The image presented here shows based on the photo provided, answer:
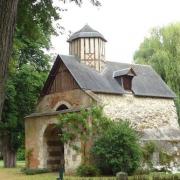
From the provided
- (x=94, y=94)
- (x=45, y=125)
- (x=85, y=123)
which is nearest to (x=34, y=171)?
(x=45, y=125)

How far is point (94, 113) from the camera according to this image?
75.7 ft

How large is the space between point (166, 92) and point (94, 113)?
8.64m

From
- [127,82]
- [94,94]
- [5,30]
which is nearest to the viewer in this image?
[5,30]

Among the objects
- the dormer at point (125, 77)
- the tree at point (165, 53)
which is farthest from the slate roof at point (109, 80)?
the tree at point (165, 53)

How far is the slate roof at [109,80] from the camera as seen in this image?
25484 millimetres

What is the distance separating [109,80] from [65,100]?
3257 mm

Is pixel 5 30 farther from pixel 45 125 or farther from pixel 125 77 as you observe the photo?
pixel 125 77

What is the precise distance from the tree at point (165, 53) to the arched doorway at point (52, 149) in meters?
12.6

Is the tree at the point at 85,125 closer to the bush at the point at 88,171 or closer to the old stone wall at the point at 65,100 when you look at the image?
the bush at the point at 88,171

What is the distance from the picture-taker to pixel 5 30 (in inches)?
167

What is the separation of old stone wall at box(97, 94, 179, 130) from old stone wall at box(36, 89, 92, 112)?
101 centimetres

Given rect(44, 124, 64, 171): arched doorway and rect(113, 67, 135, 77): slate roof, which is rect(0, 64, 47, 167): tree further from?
rect(113, 67, 135, 77): slate roof

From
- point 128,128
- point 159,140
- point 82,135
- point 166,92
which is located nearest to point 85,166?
point 82,135

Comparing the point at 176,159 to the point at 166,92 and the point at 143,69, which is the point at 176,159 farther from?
the point at 143,69
